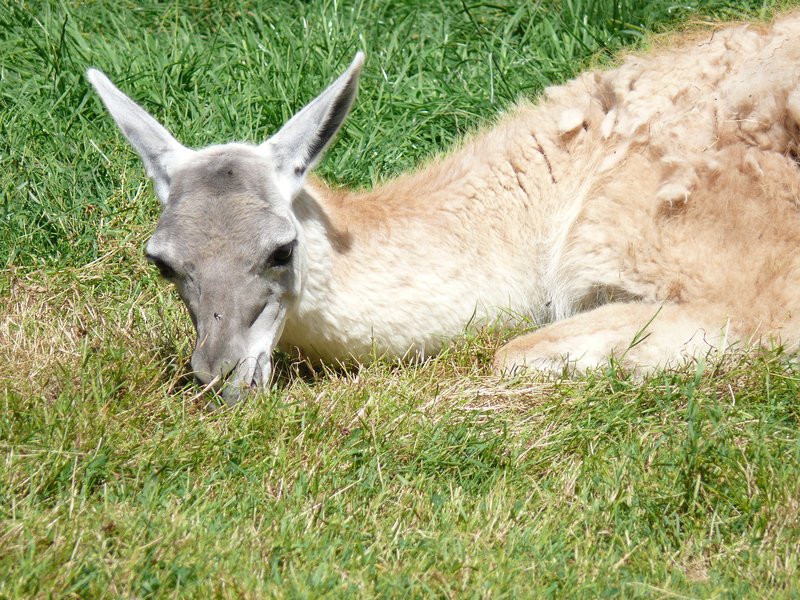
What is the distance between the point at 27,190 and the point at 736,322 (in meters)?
3.65

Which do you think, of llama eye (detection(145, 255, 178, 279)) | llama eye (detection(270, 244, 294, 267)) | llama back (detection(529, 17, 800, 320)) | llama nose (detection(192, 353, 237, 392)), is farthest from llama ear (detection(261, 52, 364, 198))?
llama back (detection(529, 17, 800, 320))

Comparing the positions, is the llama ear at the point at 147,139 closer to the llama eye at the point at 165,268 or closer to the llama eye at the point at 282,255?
the llama eye at the point at 165,268

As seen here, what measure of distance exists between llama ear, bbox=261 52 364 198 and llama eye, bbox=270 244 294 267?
336 mm

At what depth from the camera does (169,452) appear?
9.05 feet

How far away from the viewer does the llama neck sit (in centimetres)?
352

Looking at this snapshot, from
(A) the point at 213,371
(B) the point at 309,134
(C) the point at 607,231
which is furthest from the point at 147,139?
(C) the point at 607,231

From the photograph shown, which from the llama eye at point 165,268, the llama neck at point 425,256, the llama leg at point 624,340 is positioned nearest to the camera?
the llama eye at point 165,268

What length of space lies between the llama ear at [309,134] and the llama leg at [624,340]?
1.13m

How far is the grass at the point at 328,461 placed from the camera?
221 cm

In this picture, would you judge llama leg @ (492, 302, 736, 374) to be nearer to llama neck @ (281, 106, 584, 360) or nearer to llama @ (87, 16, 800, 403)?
llama @ (87, 16, 800, 403)

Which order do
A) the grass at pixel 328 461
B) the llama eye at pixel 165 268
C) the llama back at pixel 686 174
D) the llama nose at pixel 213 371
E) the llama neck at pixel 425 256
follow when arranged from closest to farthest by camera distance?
the grass at pixel 328 461 → the llama nose at pixel 213 371 → the llama eye at pixel 165 268 → the llama back at pixel 686 174 → the llama neck at pixel 425 256

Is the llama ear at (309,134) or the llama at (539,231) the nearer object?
the llama at (539,231)

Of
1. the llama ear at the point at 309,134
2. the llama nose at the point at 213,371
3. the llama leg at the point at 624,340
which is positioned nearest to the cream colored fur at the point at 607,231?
the llama leg at the point at 624,340

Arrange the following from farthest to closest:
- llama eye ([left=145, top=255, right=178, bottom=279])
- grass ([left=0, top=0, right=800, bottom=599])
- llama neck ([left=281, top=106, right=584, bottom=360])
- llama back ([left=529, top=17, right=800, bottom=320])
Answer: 1. llama neck ([left=281, top=106, right=584, bottom=360])
2. llama back ([left=529, top=17, right=800, bottom=320])
3. llama eye ([left=145, top=255, right=178, bottom=279])
4. grass ([left=0, top=0, right=800, bottom=599])
